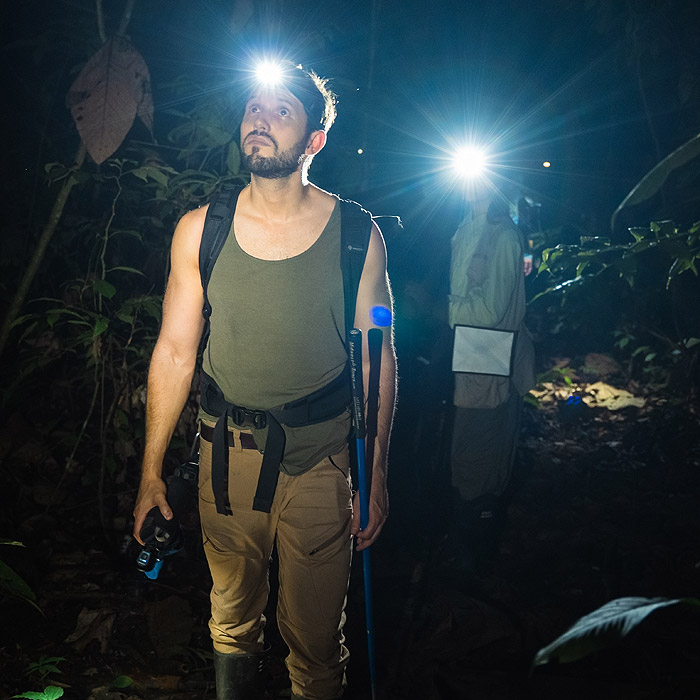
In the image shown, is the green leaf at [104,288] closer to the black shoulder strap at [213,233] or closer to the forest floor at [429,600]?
the black shoulder strap at [213,233]

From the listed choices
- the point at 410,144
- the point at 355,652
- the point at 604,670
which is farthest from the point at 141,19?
the point at 604,670

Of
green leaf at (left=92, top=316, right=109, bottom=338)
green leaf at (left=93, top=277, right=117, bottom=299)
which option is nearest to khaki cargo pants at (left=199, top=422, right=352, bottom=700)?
green leaf at (left=92, top=316, right=109, bottom=338)

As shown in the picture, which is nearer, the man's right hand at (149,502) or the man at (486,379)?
the man's right hand at (149,502)

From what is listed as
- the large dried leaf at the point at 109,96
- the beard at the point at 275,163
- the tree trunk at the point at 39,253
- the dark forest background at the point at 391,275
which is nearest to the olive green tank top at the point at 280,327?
the beard at the point at 275,163

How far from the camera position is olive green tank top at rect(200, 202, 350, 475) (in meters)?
2.46

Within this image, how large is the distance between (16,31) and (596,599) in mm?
5198

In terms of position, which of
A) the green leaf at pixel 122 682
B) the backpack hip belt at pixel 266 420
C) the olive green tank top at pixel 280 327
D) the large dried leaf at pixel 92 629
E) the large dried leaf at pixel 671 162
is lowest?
the green leaf at pixel 122 682

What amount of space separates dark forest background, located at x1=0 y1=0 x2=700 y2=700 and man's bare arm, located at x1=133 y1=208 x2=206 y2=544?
521 millimetres

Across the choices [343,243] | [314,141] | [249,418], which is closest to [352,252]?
[343,243]

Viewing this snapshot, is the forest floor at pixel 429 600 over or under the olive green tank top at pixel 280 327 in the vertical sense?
under

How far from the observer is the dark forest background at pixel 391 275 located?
325 centimetres

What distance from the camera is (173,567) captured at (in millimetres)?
4023

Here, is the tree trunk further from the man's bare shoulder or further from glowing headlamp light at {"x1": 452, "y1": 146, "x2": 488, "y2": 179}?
glowing headlamp light at {"x1": 452, "y1": 146, "x2": 488, "y2": 179}

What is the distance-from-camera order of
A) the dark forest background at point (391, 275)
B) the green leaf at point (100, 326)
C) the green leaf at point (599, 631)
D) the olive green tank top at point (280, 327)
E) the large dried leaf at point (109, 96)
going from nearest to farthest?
the green leaf at point (599, 631) → the olive green tank top at point (280, 327) → the large dried leaf at point (109, 96) → the dark forest background at point (391, 275) → the green leaf at point (100, 326)
